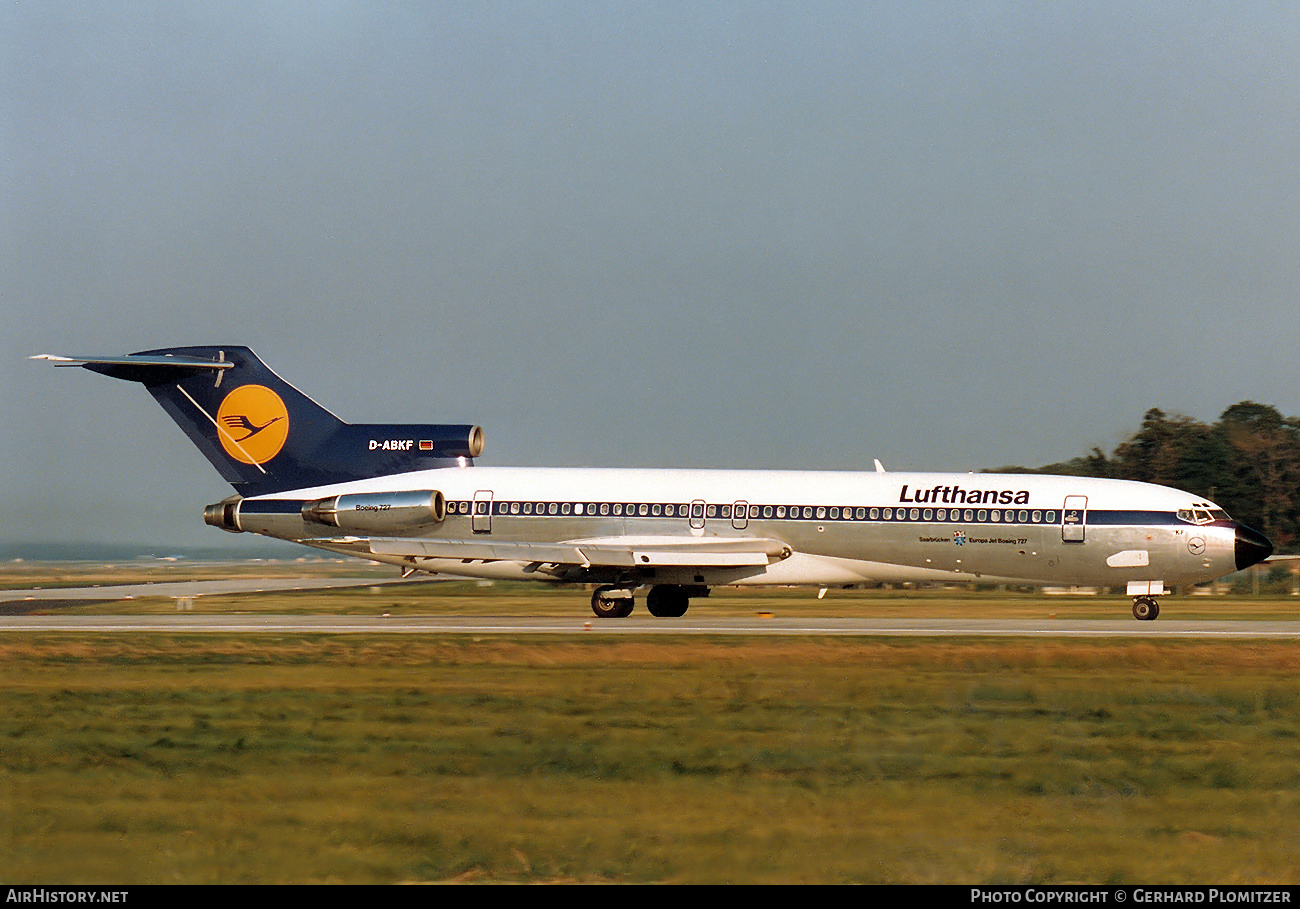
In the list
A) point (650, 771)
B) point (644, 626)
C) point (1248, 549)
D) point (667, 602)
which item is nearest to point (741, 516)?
point (667, 602)

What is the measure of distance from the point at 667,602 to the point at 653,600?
0.37 m

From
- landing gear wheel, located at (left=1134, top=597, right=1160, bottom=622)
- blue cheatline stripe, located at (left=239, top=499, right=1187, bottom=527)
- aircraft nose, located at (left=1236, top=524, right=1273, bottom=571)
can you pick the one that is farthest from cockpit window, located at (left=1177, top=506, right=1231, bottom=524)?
landing gear wheel, located at (left=1134, top=597, right=1160, bottom=622)

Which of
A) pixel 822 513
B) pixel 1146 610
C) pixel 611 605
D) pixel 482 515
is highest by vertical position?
pixel 822 513

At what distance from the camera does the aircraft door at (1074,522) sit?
31859 mm

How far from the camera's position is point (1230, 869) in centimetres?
841

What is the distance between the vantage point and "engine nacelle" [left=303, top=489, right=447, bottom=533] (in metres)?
34.3

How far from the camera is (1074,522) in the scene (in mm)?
31906

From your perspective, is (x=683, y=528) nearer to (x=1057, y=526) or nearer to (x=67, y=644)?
(x=1057, y=526)

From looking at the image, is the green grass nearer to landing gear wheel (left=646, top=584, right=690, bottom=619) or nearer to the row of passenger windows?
the row of passenger windows

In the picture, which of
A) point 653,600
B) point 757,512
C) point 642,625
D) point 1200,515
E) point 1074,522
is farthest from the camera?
point 653,600

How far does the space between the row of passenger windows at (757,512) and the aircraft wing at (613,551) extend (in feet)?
2.16

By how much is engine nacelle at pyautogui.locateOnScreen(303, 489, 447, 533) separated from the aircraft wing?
1.00m

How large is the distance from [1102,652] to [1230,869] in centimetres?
1447

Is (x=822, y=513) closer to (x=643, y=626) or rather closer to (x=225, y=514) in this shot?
(x=643, y=626)
